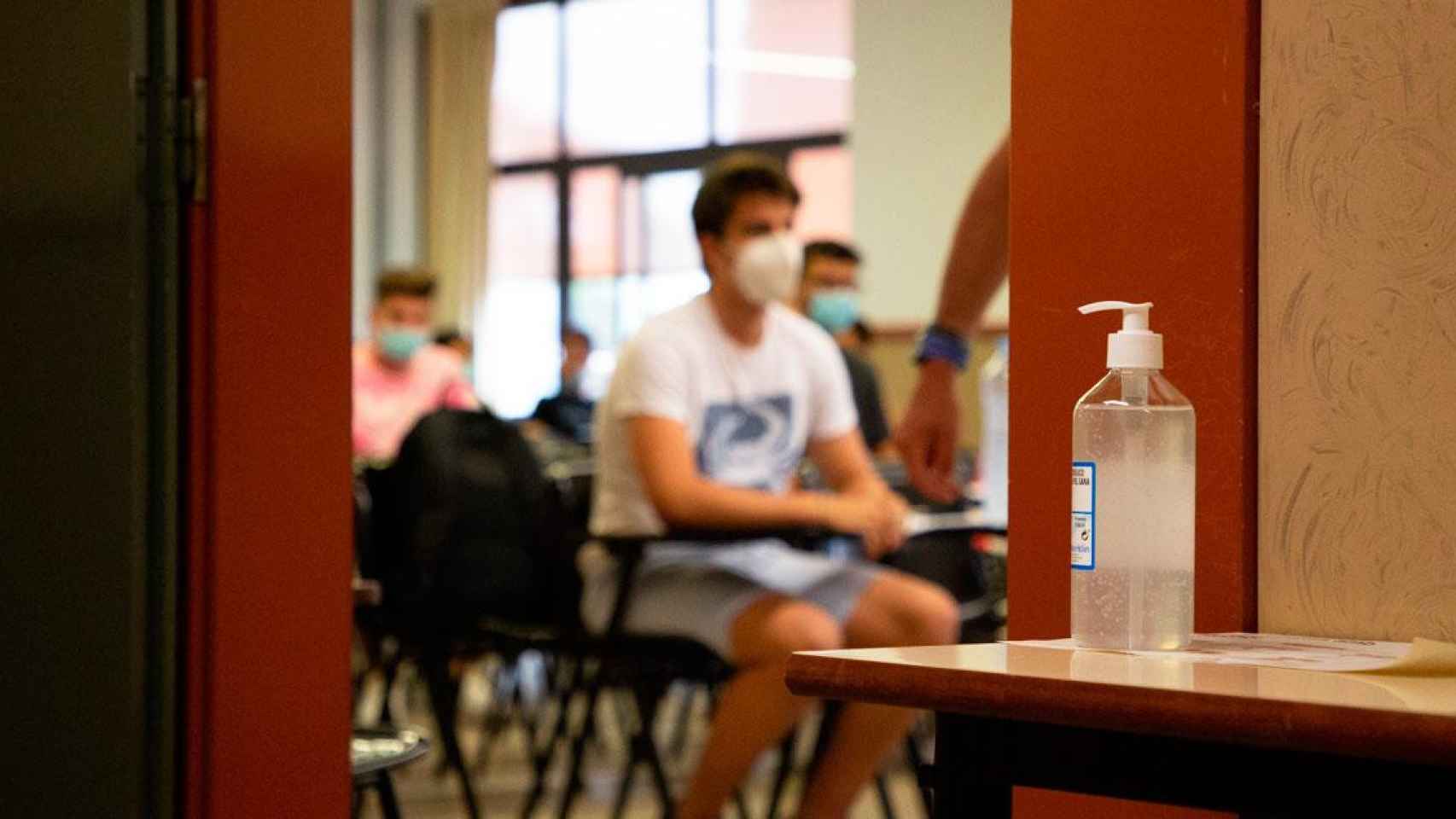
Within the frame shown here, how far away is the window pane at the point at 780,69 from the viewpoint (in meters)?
9.22

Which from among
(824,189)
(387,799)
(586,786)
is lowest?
(586,786)

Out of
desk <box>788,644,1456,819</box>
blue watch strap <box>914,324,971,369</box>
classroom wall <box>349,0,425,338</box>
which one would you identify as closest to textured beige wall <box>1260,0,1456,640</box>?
desk <box>788,644,1456,819</box>

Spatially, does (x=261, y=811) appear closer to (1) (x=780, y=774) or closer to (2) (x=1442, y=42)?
(2) (x=1442, y=42)

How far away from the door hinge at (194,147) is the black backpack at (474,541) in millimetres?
1577

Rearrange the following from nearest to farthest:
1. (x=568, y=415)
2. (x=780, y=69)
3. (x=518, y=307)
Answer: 1. (x=568, y=415)
2. (x=780, y=69)
3. (x=518, y=307)

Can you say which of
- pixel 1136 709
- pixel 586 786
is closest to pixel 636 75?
pixel 586 786

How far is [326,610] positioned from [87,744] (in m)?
0.23

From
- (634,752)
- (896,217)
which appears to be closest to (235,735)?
(634,752)

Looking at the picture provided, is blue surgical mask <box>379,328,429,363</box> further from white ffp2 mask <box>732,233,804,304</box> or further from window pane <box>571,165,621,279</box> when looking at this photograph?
window pane <box>571,165,621,279</box>

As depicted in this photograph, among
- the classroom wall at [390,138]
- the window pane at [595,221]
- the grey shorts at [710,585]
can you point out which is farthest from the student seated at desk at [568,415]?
the grey shorts at [710,585]

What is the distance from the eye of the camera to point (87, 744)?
1.52 meters

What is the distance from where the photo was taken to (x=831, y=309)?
5.14m

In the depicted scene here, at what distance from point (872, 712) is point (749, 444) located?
525 mm

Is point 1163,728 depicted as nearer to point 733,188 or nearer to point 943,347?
point 943,347
